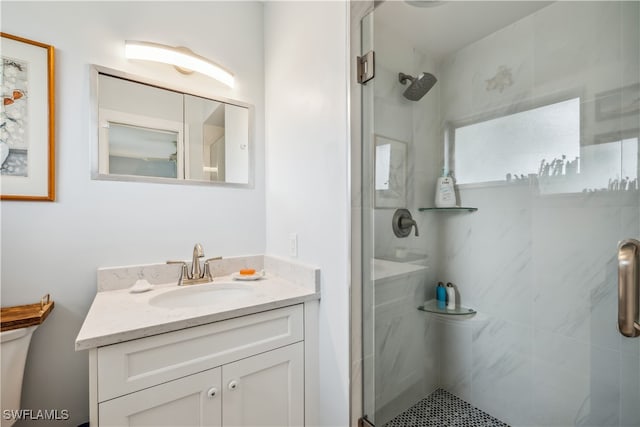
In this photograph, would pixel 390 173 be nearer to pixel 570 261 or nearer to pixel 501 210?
pixel 501 210

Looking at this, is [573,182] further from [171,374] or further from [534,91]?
[171,374]

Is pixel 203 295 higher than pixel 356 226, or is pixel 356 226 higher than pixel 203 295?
pixel 356 226

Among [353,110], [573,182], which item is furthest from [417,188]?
[573,182]

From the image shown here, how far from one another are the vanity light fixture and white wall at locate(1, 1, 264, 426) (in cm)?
6

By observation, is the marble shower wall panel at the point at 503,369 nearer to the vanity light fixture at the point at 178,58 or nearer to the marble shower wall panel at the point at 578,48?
the marble shower wall panel at the point at 578,48

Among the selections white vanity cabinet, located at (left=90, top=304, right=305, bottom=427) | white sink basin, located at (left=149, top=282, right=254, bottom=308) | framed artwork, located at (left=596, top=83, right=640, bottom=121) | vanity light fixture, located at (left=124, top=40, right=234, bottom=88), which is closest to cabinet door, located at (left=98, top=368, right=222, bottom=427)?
white vanity cabinet, located at (left=90, top=304, right=305, bottom=427)

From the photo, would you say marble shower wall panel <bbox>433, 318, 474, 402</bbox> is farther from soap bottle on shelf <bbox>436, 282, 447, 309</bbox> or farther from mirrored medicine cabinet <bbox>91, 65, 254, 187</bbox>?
mirrored medicine cabinet <bbox>91, 65, 254, 187</bbox>

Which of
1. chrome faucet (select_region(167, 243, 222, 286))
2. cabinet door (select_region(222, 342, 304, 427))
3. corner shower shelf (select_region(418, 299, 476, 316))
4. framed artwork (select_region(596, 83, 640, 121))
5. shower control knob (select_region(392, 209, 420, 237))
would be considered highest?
framed artwork (select_region(596, 83, 640, 121))

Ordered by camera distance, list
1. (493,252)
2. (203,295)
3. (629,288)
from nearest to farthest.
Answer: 1. (629,288)
2. (493,252)
3. (203,295)

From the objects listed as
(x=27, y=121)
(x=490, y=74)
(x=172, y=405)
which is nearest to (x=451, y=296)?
(x=490, y=74)

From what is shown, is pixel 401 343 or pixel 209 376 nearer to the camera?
pixel 209 376

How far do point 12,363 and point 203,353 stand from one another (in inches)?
26.7

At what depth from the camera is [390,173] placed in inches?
46.5

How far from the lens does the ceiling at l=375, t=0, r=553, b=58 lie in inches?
44.4
